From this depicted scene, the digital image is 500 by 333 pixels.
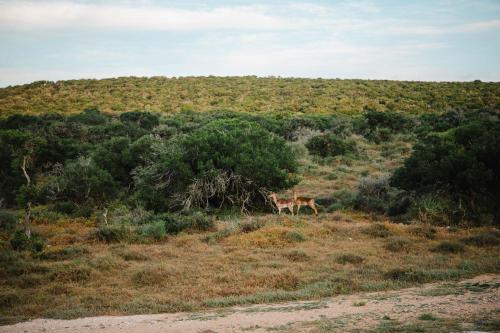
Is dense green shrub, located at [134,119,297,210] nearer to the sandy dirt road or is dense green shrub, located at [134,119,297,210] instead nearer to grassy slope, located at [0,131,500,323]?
grassy slope, located at [0,131,500,323]

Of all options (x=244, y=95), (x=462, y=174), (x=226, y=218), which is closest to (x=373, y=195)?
(x=462, y=174)

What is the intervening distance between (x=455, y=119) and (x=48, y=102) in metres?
36.7

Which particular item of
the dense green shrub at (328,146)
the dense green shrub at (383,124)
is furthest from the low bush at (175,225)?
the dense green shrub at (383,124)

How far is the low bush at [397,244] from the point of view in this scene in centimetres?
1222

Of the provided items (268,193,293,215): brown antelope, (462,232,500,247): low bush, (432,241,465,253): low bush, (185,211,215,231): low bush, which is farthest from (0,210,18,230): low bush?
(462,232,500,247): low bush

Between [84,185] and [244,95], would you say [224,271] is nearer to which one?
[84,185]

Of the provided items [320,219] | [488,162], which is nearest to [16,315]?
[320,219]

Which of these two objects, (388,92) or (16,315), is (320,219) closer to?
(16,315)

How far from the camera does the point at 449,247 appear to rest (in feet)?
38.8

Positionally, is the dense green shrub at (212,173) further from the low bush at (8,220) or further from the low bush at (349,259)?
the low bush at (349,259)

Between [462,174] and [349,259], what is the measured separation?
233 inches

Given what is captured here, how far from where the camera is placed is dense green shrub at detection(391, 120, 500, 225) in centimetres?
1477

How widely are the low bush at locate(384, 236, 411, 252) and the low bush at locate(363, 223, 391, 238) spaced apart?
2.39 ft

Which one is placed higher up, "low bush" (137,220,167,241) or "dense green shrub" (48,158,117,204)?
"dense green shrub" (48,158,117,204)
